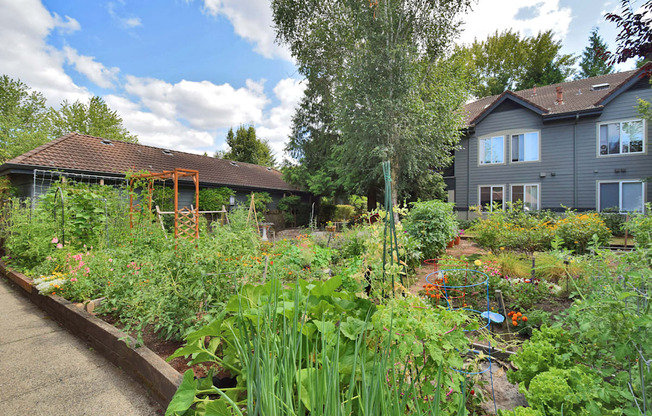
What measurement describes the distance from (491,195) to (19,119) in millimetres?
31687

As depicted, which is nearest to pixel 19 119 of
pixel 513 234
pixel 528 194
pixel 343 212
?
pixel 343 212

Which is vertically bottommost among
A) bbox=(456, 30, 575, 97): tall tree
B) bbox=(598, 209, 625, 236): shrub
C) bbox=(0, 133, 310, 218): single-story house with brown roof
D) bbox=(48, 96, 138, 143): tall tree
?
bbox=(598, 209, 625, 236): shrub

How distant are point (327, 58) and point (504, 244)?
1091 cm

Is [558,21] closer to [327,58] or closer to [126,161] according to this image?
[327,58]

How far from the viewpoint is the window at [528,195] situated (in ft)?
41.6

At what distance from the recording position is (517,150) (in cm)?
1318

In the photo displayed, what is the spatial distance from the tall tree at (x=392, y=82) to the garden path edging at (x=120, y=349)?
9194 millimetres

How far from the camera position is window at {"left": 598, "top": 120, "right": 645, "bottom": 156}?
10852 mm

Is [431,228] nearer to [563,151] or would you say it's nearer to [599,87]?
[563,151]

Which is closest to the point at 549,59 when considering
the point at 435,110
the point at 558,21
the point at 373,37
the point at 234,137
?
the point at 558,21

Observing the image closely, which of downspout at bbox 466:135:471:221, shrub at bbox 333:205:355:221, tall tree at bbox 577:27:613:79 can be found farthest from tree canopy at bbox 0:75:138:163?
tall tree at bbox 577:27:613:79

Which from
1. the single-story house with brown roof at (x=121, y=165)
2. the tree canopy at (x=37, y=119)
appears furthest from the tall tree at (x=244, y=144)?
the single-story house with brown roof at (x=121, y=165)

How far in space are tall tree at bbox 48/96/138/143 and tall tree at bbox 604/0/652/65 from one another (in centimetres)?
3005

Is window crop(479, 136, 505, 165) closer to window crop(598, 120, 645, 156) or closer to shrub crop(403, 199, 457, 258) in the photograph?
window crop(598, 120, 645, 156)
